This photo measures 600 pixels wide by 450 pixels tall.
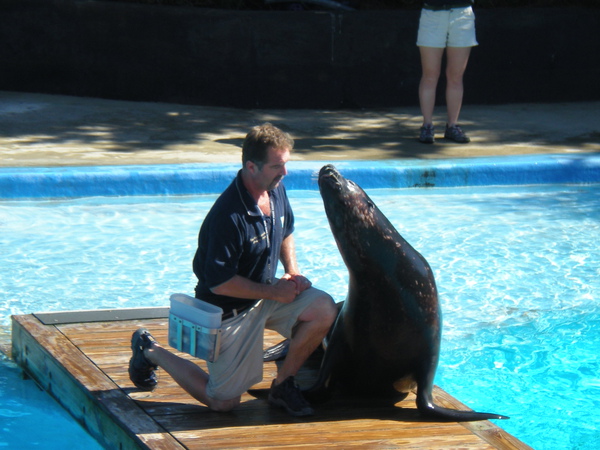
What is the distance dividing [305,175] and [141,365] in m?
4.44

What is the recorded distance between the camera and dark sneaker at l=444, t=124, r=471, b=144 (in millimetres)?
9281

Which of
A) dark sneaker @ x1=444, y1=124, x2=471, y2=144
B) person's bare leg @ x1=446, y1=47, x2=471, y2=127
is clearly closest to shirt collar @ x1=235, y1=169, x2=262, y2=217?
person's bare leg @ x1=446, y1=47, x2=471, y2=127

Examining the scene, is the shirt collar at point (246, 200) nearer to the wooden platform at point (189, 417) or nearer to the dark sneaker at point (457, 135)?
the wooden platform at point (189, 417)

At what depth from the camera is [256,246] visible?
12.3ft

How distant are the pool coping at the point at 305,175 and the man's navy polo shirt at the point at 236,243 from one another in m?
4.18

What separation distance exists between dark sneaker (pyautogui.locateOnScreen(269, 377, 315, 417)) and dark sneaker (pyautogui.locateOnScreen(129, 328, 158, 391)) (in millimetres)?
532

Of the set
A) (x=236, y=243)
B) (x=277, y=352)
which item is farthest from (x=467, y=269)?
(x=236, y=243)

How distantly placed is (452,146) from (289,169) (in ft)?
6.18

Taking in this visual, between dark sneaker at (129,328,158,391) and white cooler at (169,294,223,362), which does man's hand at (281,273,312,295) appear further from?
dark sneaker at (129,328,158,391)

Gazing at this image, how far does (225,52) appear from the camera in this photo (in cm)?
1082

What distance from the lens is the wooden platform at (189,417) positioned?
3.59 meters

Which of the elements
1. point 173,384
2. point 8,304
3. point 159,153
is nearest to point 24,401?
point 173,384

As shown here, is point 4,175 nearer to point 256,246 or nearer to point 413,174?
point 413,174

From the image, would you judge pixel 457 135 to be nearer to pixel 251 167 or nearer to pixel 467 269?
pixel 467 269
